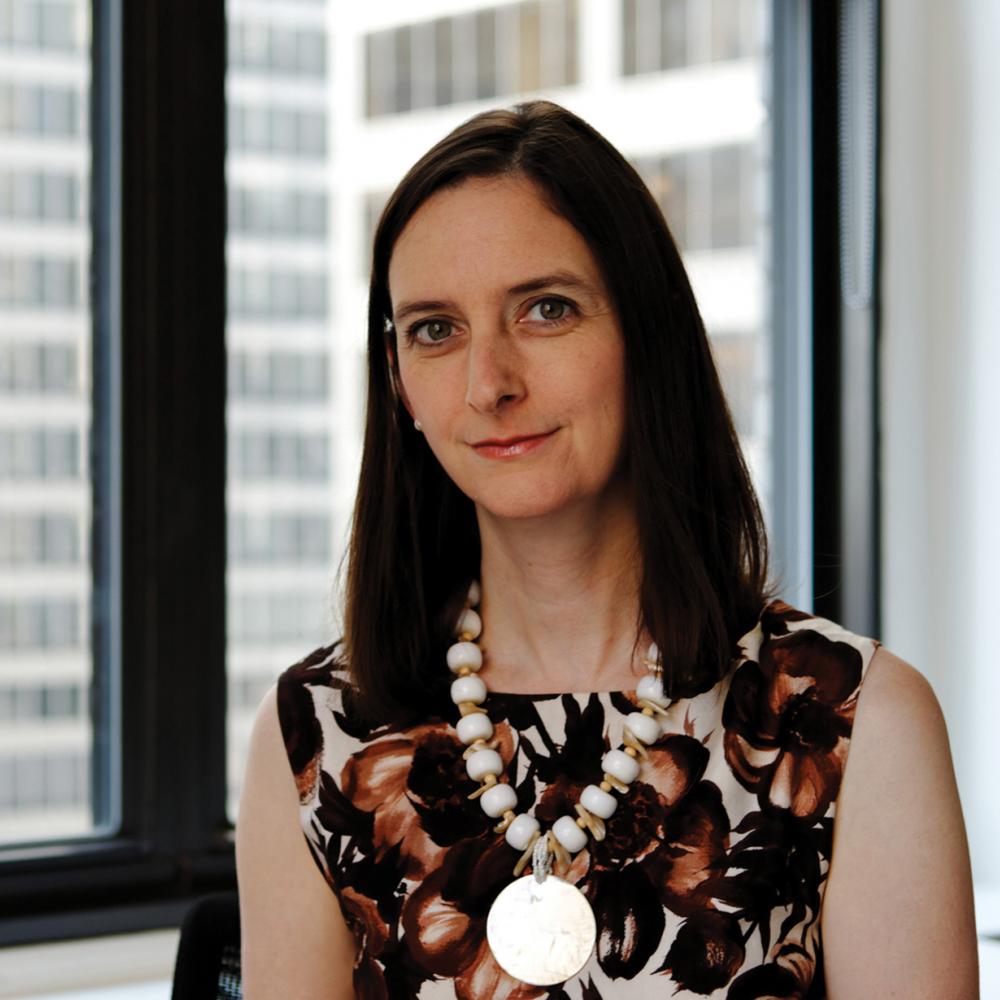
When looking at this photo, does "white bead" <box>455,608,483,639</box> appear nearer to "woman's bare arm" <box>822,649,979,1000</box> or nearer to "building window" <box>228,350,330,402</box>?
"woman's bare arm" <box>822,649,979,1000</box>

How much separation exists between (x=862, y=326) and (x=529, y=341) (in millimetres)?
1478

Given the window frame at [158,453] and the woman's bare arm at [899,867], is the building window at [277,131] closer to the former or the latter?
the window frame at [158,453]

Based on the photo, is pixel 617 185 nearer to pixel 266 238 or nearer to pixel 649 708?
A: pixel 649 708

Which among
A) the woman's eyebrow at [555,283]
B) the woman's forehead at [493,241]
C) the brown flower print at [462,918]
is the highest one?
the woman's forehead at [493,241]

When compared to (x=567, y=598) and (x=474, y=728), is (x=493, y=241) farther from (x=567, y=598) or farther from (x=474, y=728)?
(x=474, y=728)

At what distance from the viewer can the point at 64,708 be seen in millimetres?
2266

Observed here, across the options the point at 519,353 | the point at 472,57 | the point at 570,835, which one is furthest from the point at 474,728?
the point at 472,57

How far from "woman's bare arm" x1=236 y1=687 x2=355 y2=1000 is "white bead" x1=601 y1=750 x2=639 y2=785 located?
32 centimetres

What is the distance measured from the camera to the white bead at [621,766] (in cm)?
142

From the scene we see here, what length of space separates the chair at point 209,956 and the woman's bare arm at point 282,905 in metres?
0.05

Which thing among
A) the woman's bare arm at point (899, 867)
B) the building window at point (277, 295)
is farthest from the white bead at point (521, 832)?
the building window at point (277, 295)

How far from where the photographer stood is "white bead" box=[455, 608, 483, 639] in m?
1.55

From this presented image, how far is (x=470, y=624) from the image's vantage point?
155cm

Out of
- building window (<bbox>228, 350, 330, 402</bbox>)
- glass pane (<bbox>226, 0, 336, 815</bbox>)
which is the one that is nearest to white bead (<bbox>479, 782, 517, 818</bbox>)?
glass pane (<bbox>226, 0, 336, 815</bbox>)
